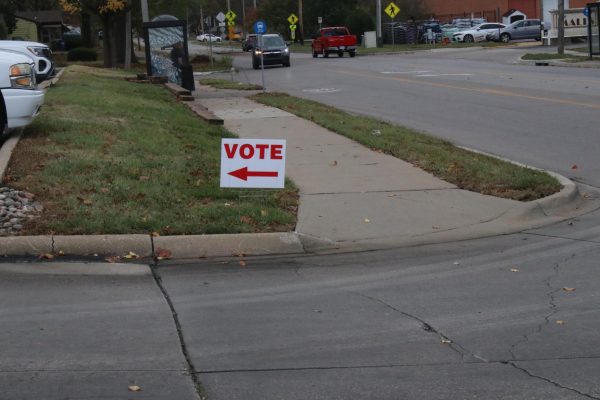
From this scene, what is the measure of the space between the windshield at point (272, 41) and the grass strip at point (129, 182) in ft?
102

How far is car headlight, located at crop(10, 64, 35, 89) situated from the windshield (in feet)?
111

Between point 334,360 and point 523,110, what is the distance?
1471 cm

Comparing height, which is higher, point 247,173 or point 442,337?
point 247,173

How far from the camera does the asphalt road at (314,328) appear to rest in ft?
15.3

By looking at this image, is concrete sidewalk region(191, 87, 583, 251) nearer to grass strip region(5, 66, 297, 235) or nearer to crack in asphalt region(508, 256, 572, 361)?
grass strip region(5, 66, 297, 235)

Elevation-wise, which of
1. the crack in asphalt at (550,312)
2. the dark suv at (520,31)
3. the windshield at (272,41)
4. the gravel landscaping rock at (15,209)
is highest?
the dark suv at (520,31)

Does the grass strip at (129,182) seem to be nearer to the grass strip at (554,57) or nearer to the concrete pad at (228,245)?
the concrete pad at (228,245)

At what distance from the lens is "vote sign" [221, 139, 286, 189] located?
336 inches

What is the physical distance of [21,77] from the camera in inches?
426

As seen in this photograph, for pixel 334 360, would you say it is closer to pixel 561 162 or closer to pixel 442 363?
pixel 442 363

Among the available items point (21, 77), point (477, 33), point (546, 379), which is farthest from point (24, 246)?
point (477, 33)

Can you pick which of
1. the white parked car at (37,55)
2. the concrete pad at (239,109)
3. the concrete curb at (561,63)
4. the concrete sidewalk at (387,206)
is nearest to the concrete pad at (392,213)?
the concrete sidewalk at (387,206)

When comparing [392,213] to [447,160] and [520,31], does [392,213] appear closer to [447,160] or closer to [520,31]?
A: [447,160]

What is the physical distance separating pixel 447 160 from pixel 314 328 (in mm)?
6645
